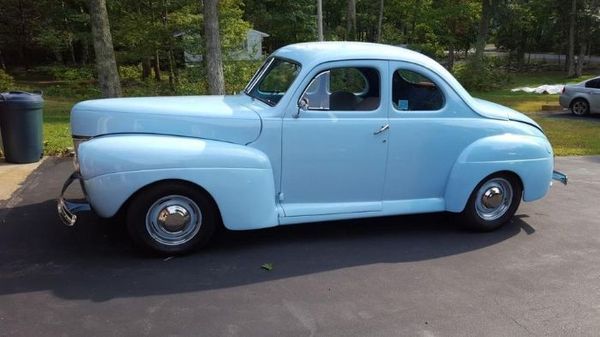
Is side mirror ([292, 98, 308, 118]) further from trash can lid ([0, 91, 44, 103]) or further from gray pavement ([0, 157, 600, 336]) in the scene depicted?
trash can lid ([0, 91, 44, 103])

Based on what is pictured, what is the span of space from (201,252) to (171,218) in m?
0.45

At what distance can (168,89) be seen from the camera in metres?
20.1

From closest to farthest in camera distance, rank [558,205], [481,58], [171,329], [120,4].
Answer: [171,329], [558,205], [120,4], [481,58]

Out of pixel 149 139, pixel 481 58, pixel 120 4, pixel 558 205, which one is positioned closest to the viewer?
pixel 149 139

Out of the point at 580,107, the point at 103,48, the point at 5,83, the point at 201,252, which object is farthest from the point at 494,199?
→ the point at 5,83

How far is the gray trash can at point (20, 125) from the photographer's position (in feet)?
25.4

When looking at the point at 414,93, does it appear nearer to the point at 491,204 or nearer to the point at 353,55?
the point at 353,55

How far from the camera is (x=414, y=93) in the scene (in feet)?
18.0

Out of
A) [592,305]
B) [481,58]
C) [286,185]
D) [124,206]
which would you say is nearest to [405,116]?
[286,185]

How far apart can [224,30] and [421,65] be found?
48.8 feet

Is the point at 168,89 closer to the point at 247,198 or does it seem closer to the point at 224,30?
the point at 224,30

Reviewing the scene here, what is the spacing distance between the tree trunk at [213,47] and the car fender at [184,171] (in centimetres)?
929

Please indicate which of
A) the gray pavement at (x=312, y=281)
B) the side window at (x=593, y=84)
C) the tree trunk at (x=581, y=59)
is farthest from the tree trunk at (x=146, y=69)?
the tree trunk at (x=581, y=59)

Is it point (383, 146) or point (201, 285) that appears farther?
point (383, 146)
